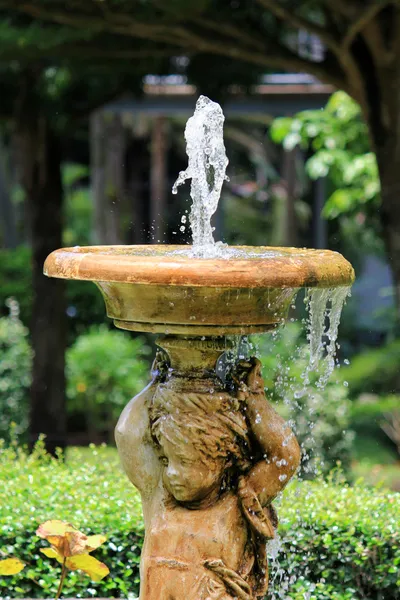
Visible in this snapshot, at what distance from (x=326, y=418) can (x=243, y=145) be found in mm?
11339

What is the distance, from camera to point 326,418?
7035 millimetres

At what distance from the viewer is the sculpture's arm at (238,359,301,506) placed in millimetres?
3105

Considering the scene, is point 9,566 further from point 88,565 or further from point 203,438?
point 203,438

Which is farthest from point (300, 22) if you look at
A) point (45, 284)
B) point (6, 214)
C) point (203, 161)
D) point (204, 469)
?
point (6, 214)

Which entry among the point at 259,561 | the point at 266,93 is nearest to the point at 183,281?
the point at 259,561

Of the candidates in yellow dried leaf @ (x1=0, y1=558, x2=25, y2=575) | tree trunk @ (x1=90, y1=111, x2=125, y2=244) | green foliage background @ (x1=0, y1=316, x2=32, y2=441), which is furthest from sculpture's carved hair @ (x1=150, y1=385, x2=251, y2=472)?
tree trunk @ (x1=90, y1=111, x2=125, y2=244)

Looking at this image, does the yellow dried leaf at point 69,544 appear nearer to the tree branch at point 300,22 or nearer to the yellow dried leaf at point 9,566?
the yellow dried leaf at point 9,566

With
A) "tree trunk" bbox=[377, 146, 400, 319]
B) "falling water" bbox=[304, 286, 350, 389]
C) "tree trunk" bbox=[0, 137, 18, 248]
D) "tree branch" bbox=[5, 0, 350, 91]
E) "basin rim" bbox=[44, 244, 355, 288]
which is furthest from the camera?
"tree trunk" bbox=[0, 137, 18, 248]

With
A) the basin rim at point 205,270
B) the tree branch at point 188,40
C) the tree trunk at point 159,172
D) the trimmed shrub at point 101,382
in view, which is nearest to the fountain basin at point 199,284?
the basin rim at point 205,270

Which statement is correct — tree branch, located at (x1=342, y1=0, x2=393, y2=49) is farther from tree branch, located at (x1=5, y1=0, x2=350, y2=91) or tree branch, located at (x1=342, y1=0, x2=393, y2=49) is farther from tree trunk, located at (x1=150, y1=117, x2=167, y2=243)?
tree trunk, located at (x1=150, y1=117, x2=167, y2=243)

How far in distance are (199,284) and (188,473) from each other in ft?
2.16

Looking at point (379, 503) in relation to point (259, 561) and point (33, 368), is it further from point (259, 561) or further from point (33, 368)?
point (33, 368)

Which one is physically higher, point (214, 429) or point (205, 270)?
point (205, 270)

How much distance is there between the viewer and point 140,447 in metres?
3.13
